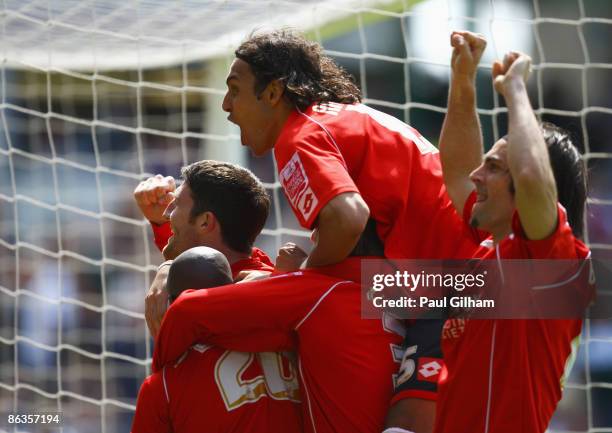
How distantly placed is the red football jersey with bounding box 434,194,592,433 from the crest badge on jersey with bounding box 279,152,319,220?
1.45 feet

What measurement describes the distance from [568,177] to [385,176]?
0.48 meters

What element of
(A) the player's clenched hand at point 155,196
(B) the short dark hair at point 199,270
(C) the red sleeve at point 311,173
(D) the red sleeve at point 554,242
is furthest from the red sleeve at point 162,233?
(D) the red sleeve at point 554,242

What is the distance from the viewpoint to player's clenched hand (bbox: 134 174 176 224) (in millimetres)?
2924

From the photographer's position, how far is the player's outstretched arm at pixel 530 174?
1.86m

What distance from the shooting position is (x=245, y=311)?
7.55 ft

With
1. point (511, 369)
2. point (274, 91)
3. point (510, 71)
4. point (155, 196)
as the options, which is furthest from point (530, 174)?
point (155, 196)

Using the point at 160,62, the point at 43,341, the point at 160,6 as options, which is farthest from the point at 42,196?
the point at 160,6

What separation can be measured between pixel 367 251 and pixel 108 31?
109 inches

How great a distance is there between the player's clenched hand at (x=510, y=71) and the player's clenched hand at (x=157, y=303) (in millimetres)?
1038

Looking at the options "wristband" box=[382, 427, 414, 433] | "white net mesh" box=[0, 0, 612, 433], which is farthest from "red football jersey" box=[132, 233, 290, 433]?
"white net mesh" box=[0, 0, 612, 433]

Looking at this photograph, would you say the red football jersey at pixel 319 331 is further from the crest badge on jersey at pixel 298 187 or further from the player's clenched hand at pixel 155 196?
the player's clenched hand at pixel 155 196

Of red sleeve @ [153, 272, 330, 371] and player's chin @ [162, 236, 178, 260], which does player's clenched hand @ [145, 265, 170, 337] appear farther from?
red sleeve @ [153, 272, 330, 371]

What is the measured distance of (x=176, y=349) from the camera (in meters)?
2.38

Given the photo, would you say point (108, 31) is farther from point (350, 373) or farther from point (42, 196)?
point (350, 373)
